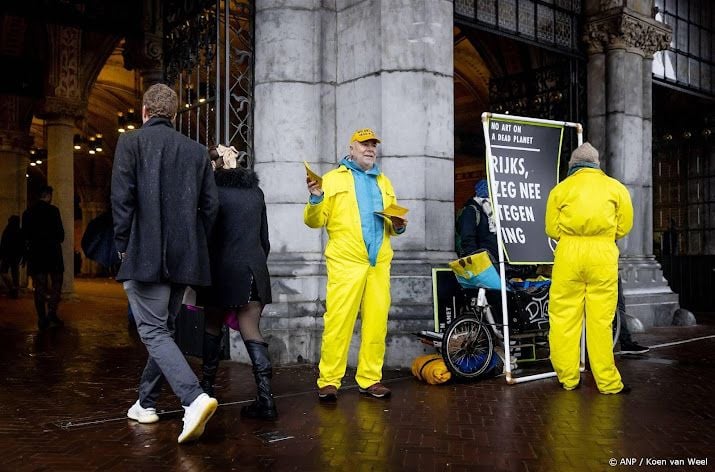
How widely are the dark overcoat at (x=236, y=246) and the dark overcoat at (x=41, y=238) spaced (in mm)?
6327

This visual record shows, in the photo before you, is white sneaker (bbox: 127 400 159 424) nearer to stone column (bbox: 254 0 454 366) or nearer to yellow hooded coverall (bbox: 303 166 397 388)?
yellow hooded coverall (bbox: 303 166 397 388)

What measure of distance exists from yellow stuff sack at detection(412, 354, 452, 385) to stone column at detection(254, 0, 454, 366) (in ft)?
1.74

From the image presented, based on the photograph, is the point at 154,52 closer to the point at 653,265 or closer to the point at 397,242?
the point at 397,242

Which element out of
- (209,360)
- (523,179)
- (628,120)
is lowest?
(209,360)

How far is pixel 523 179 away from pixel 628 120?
16.0ft

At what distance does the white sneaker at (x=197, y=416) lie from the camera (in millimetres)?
4039

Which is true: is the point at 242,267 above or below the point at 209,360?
above

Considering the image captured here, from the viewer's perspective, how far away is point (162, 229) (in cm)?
424

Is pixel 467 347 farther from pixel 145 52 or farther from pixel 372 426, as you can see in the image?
pixel 145 52

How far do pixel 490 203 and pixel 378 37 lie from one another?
2.13 meters

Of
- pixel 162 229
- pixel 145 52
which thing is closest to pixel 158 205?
pixel 162 229

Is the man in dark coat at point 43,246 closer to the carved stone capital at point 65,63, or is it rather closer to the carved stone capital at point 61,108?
the carved stone capital at point 61,108

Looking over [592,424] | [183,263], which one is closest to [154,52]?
[183,263]

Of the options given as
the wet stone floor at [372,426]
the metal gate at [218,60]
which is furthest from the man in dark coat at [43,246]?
the wet stone floor at [372,426]
